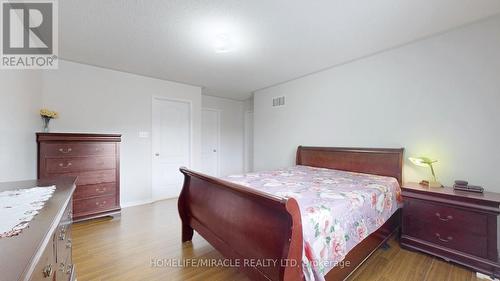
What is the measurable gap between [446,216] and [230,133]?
4663mm

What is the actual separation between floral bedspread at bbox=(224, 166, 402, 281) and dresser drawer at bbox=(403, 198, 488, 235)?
160 millimetres

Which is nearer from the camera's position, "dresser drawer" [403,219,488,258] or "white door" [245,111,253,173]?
"dresser drawer" [403,219,488,258]

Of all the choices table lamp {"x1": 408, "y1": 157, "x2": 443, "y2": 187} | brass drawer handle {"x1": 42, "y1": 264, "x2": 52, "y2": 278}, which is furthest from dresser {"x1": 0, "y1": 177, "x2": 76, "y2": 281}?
table lamp {"x1": 408, "y1": 157, "x2": 443, "y2": 187}

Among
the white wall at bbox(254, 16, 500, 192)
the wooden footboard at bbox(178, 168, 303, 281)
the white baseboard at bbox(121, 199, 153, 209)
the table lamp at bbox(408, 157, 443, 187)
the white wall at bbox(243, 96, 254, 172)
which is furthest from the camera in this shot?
the white wall at bbox(243, 96, 254, 172)

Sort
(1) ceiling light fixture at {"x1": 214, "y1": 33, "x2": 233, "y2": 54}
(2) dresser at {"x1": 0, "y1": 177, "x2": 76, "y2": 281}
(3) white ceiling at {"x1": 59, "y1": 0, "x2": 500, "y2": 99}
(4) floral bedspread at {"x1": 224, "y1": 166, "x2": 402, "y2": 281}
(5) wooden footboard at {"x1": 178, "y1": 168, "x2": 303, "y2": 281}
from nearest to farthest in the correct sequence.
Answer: (2) dresser at {"x1": 0, "y1": 177, "x2": 76, "y2": 281} → (5) wooden footboard at {"x1": 178, "y1": 168, "x2": 303, "y2": 281} → (4) floral bedspread at {"x1": 224, "y1": 166, "x2": 402, "y2": 281} → (3) white ceiling at {"x1": 59, "y1": 0, "x2": 500, "y2": 99} → (1) ceiling light fixture at {"x1": 214, "y1": 33, "x2": 233, "y2": 54}

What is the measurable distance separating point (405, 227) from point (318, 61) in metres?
2.44

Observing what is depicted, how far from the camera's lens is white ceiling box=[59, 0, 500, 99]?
192 centimetres

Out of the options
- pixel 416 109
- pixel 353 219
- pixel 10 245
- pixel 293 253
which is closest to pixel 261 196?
pixel 293 253

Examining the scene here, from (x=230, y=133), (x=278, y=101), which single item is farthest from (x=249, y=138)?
(x=278, y=101)

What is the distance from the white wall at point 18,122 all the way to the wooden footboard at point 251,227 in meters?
1.66

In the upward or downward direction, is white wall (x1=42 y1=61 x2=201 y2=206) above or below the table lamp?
above

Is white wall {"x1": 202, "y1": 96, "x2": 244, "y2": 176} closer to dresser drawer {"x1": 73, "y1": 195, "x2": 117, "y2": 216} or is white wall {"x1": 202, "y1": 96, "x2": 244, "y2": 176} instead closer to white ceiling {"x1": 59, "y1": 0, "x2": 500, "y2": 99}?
white ceiling {"x1": 59, "y1": 0, "x2": 500, "y2": 99}

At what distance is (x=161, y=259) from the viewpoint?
204cm

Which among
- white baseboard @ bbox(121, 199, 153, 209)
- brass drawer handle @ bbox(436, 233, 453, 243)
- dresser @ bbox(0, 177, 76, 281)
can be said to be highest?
dresser @ bbox(0, 177, 76, 281)
